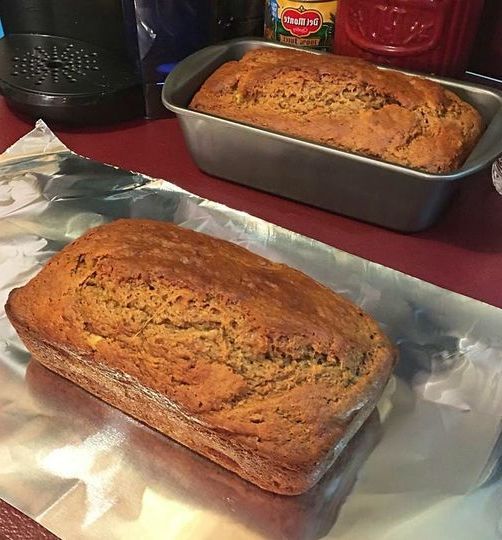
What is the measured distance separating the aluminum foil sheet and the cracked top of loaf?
0.07 m

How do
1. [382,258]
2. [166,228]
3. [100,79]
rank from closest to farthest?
[166,228] → [382,258] → [100,79]

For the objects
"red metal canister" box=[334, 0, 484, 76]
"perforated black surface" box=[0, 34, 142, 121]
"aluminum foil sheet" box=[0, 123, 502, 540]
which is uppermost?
"red metal canister" box=[334, 0, 484, 76]

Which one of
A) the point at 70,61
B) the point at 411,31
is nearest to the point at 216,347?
the point at 411,31

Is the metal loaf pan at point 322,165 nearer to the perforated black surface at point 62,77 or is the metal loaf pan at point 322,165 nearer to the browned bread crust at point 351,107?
the browned bread crust at point 351,107

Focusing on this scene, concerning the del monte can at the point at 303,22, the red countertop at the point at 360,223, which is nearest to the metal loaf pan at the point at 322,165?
the red countertop at the point at 360,223

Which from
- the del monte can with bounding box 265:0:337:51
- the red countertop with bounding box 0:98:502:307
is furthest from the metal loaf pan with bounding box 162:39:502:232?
the del monte can with bounding box 265:0:337:51

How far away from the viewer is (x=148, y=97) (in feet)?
4.01

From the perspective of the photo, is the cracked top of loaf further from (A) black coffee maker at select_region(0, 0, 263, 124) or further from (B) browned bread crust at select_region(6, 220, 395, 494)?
(A) black coffee maker at select_region(0, 0, 263, 124)

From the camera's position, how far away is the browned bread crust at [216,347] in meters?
0.65

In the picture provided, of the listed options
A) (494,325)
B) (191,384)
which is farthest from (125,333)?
(494,325)

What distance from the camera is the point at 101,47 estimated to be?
4.20 feet

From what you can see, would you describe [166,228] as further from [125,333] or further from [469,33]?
[469,33]

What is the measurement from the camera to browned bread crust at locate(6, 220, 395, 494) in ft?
2.14

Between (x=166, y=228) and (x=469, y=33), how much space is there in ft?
2.00
